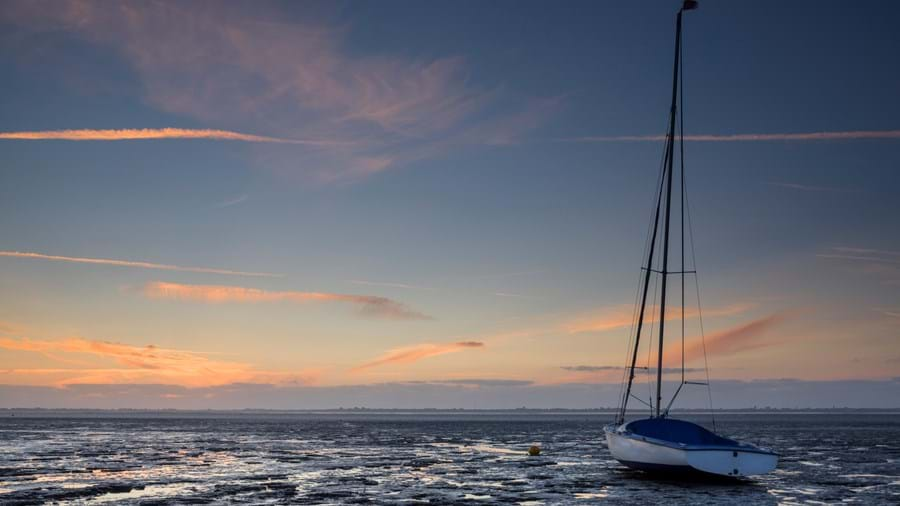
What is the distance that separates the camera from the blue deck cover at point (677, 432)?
32.0 meters

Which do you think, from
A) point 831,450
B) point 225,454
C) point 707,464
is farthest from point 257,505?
point 831,450

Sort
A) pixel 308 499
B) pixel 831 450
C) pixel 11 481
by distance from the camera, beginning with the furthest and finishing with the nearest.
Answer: pixel 831 450 < pixel 11 481 < pixel 308 499

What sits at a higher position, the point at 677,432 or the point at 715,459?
the point at 677,432

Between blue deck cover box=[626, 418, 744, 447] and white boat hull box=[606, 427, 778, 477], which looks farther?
blue deck cover box=[626, 418, 744, 447]

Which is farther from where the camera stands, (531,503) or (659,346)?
(659,346)

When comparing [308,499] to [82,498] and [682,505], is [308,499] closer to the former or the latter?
[82,498]

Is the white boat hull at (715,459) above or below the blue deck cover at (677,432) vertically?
below

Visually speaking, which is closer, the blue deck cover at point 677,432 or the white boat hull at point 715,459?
the white boat hull at point 715,459

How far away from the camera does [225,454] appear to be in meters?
51.8

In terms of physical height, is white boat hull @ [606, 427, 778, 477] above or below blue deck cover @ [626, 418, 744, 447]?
below

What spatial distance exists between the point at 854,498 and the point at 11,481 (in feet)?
105

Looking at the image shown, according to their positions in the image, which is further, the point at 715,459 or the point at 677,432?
the point at 677,432

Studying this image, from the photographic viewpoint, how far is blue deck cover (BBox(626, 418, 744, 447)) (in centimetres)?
3203

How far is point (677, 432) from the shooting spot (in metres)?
33.1
